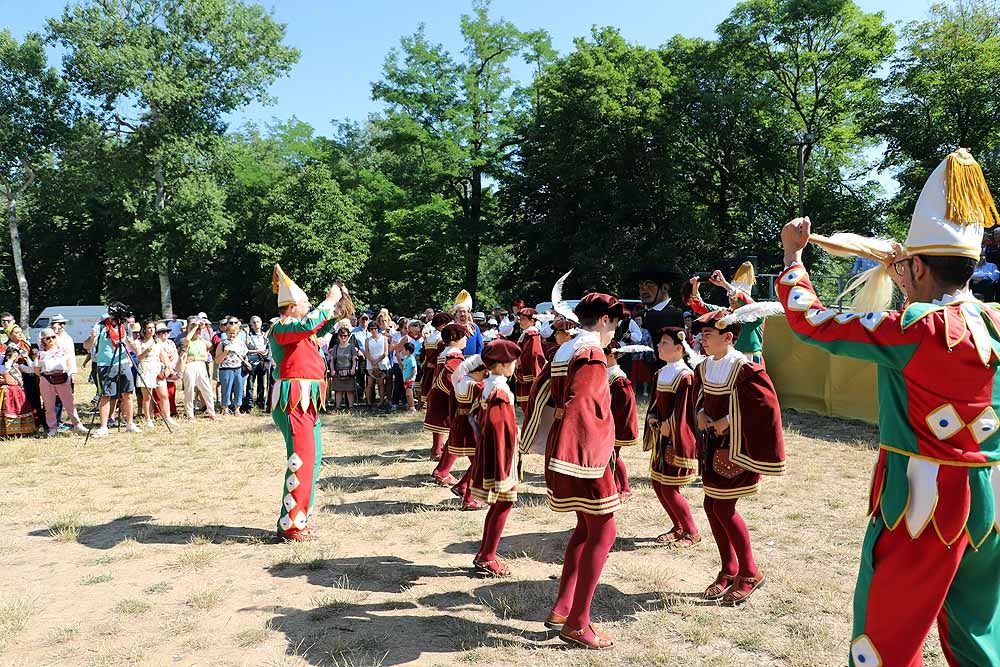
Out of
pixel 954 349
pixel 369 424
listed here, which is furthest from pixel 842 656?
pixel 369 424

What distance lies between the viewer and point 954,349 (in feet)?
8.50

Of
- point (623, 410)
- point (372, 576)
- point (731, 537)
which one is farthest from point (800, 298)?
point (372, 576)

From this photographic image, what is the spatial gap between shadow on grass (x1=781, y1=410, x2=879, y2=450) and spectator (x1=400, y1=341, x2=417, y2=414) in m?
6.92

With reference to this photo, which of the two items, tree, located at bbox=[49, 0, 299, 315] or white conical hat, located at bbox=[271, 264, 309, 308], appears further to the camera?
tree, located at bbox=[49, 0, 299, 315]

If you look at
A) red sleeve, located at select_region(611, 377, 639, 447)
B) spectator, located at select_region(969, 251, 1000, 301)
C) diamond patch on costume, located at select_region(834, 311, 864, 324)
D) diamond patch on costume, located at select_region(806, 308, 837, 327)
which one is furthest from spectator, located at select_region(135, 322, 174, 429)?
spectator, located at select_region(969, 251, 1000, 301)

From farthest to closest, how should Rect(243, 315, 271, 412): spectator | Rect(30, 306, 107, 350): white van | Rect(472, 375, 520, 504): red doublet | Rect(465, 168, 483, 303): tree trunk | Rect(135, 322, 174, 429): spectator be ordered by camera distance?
Rect(465, 168, 483, 303): tree trunk < Rect(30, 306, 107, 350): white van < Rect(243, 315, 271, 412): spectator < Rect(135, 322, 174, 429): spectator < Rect(472, 375, 520, 504): red doublet

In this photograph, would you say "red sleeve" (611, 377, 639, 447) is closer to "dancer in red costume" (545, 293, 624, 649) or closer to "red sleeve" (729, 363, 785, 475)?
"red sleeve" (729, 363, 785, 475)

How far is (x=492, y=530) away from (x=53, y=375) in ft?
31.4

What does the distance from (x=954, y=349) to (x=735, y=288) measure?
8.79ft

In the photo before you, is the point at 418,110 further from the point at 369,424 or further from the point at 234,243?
the point at 369,424

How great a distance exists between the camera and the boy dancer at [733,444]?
462 cm

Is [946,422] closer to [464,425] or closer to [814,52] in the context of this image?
[464,425]

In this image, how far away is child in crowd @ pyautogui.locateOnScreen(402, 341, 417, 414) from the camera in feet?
47.1

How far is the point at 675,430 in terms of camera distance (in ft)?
18.3
